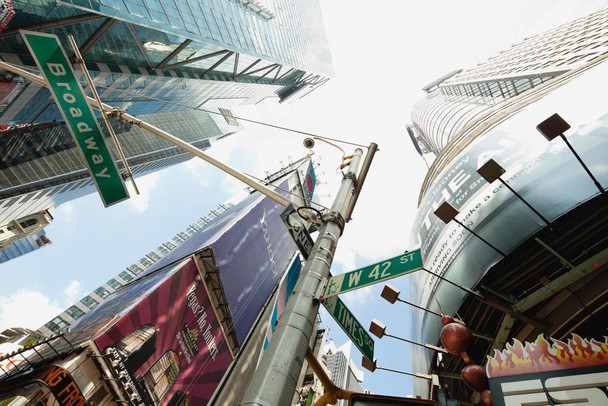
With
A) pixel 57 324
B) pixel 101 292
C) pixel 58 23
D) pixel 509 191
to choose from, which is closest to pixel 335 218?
pixel 509 191

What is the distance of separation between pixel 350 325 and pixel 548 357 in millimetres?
2784

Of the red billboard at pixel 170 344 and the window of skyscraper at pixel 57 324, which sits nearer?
the red billboard at pixel 170 344

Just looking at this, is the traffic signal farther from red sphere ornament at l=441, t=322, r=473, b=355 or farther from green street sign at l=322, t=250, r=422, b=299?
red sphere ornament at l=441, t=322, r=473, b=355

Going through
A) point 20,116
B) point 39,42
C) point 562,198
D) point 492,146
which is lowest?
point 39,42

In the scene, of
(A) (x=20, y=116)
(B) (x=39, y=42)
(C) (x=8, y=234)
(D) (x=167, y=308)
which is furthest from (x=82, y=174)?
(B) (x=39, y=42)

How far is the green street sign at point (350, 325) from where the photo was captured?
151 inches

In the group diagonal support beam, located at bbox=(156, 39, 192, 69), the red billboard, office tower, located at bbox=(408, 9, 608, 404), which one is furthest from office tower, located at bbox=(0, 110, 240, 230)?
office tower, located at bbox=(408, 9, 608, 404)

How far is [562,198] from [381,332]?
529cm

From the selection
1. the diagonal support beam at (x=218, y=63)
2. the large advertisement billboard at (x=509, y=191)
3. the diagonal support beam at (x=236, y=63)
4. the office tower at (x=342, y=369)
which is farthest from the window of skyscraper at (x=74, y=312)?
the large advertisement billboard at (x=509, y=191)

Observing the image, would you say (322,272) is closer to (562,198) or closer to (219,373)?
(562,198)

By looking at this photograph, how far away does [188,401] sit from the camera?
19.5 m

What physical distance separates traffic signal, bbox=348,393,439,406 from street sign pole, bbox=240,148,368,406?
623 mm

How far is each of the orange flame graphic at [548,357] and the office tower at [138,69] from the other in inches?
401

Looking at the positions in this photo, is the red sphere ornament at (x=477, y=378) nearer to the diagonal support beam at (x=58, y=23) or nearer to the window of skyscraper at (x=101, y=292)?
the diagonal support beam at (x=58, y=23)
